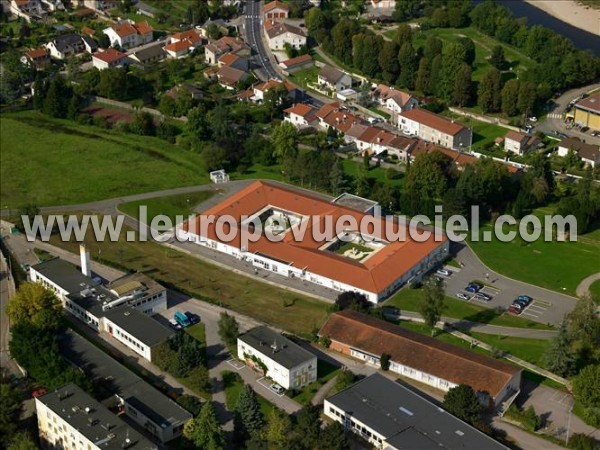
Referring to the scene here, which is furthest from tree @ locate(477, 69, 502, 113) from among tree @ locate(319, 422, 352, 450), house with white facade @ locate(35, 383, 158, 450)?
house with white facade @ locate(35, 383, 158, 450)

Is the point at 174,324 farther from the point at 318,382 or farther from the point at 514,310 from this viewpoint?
the point at 514,310

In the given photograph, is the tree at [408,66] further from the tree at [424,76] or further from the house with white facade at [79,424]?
the house with white facade at [79,424]

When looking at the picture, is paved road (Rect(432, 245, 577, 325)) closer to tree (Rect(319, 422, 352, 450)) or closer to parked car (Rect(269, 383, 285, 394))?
parked car (Rect(269, 383, 285, 394))

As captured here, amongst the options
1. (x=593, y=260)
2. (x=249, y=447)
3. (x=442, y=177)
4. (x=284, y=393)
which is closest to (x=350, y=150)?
(x=442, y=177)

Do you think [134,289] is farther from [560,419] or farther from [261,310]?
[560,419]

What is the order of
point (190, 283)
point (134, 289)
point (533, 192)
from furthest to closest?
point (533, 192) → point (190, 283) → point (134, 289)

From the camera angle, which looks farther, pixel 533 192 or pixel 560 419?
pixel 533 192
